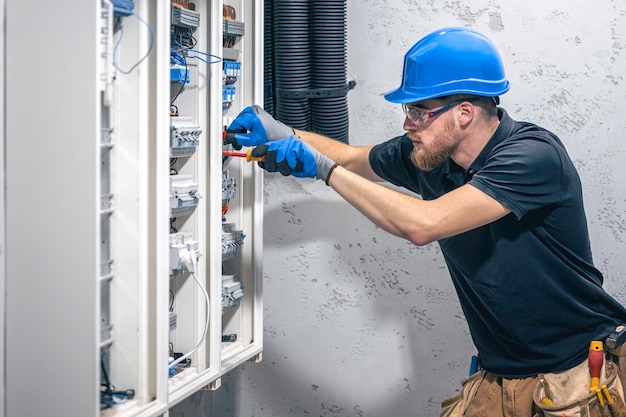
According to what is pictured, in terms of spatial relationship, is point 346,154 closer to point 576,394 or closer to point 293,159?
point 293,159

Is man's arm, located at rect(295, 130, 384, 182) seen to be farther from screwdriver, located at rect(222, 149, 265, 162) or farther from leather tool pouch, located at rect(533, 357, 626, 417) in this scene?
leather tool pouch, located at rect(533, 357, 626, 417)

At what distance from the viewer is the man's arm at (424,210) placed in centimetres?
178

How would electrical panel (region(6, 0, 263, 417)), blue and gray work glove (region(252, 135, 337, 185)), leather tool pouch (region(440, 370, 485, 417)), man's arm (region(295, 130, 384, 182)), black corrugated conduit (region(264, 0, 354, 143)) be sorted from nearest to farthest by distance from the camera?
electrical panel (region(6, 0, 263, 417))
blue and gray work glove (region(252, 135, 337, 185))
leather tool pouch (region(440, 370, 485, 417))
man's arm (region(295, 130, 384, 182))
black corrugated conduit (region(264, 0, 354, 143))

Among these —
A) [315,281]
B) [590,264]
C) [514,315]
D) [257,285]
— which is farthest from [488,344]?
[315,281]

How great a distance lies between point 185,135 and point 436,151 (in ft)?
2.01

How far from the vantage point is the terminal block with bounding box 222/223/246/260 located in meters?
2.12

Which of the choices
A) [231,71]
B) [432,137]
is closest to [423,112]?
[432,137]

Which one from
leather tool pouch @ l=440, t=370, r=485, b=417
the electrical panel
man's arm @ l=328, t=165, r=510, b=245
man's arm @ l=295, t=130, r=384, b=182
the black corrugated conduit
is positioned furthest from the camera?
the black corrugated conduit

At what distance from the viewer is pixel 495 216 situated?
1.79 m

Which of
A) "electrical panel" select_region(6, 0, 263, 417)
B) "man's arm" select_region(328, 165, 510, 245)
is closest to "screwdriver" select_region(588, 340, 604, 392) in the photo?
"man's arm" select_region(328, 165, 510, 245)

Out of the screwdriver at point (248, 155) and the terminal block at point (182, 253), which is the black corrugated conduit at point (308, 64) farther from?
the terminal block at point (182, 253)

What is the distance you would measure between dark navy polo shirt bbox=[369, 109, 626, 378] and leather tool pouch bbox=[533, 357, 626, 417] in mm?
29

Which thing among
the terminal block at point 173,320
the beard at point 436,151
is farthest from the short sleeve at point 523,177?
the terminal block at point 173,320

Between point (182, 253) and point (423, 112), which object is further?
point (423, 112)
